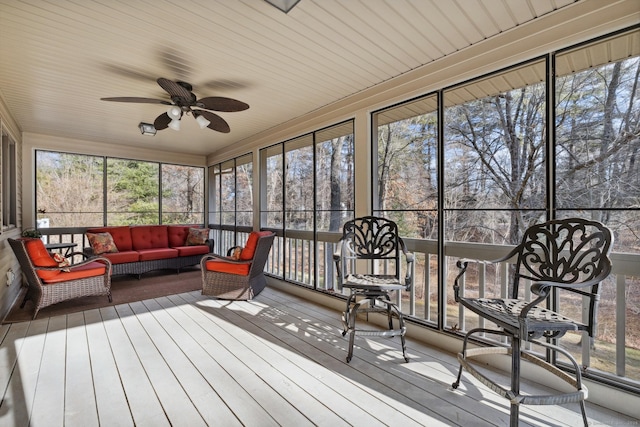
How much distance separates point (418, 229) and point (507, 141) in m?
1.89

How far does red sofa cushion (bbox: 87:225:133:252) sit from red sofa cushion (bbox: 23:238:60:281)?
1929 millimetres

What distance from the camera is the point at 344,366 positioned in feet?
7.48

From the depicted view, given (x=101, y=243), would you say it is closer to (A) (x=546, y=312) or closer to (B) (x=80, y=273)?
(B) (x=80, y=273)

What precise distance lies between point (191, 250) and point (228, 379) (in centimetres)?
429

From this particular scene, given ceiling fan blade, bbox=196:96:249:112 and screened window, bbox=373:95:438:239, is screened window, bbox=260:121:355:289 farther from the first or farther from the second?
ceiling fan blade, bbox=196:96:249:112

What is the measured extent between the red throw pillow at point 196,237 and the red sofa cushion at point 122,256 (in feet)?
3.56

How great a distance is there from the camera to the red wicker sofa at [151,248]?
5.08 m

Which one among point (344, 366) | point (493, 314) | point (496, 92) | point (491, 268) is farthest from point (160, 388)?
point (491, 268)

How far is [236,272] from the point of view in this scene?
3.94 meters

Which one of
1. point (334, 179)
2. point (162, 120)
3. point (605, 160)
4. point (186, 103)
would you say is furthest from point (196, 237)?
point (605, 160)

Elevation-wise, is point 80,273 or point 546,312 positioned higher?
point 546,312

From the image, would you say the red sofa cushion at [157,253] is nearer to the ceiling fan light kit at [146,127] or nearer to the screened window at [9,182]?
the screened window at [9,182]

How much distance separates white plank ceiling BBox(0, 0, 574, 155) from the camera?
1929mm

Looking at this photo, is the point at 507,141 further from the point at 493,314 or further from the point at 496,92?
the point at 493,314
